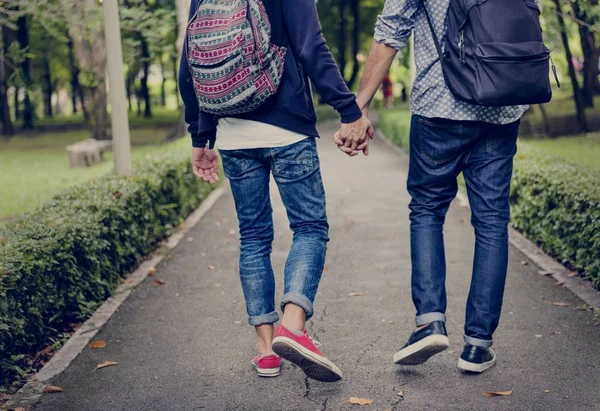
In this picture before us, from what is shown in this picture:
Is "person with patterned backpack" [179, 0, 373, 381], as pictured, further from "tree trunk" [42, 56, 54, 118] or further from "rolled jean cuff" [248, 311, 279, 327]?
"tree trunk" [42, 56, 54, 118]

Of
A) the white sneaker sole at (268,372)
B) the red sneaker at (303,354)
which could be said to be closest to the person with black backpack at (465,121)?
the red sneaker at (303,354)

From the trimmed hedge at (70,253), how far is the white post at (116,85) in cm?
34

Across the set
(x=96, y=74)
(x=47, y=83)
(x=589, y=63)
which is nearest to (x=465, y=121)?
(x=589, y=63)

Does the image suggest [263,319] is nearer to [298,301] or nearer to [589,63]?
[298,301]

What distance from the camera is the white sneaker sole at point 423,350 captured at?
12.9 feet

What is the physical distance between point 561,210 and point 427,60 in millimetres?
3096

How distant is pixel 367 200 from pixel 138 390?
23.2ft

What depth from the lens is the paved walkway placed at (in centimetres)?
396

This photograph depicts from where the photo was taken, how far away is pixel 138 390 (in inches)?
166

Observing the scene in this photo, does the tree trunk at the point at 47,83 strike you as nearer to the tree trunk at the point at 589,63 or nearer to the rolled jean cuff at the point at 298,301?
the tree trunk at the point at 589,63

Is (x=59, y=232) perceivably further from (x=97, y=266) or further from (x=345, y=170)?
(x=345, y=170)

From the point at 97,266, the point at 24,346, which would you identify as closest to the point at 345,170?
the point at 97,266

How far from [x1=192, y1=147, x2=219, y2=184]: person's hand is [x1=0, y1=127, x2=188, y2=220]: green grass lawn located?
6110 millimetres

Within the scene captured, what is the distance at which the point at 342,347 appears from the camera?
4762mm
